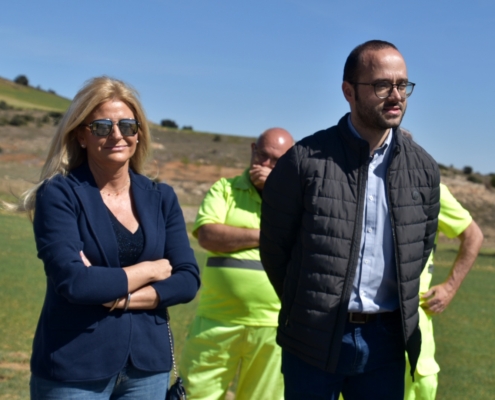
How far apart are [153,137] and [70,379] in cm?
124

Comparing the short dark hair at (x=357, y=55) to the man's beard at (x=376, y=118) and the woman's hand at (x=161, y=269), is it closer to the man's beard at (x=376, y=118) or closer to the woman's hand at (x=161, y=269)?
the man's beard at (x=376, y=118)

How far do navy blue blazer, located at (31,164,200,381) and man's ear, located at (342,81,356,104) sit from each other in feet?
3.55

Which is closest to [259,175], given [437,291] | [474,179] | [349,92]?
[437,291]

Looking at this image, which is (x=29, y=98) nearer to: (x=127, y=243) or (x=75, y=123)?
(x=75, y=123)

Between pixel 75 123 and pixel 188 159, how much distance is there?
178 feet

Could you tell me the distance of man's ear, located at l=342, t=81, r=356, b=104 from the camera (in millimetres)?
3516

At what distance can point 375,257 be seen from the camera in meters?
3.47

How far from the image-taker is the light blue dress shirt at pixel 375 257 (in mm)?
3451

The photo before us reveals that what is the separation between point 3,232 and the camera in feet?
55.3

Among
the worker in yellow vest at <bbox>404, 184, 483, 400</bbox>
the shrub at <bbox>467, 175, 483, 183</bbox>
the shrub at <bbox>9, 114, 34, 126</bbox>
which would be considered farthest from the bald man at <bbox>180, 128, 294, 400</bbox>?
the shrub at <bbox>9, 114, 34, 126</bbox>

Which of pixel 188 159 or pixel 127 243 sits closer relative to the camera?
pixel 127 243

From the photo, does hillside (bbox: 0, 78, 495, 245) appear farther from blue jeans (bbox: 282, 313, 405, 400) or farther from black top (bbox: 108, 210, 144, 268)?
A: black top (bbox: 108, 210, 144, 268)

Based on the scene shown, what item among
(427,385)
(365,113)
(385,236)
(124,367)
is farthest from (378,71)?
(427,385)

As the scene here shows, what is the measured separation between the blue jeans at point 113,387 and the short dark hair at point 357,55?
5.24 feet
